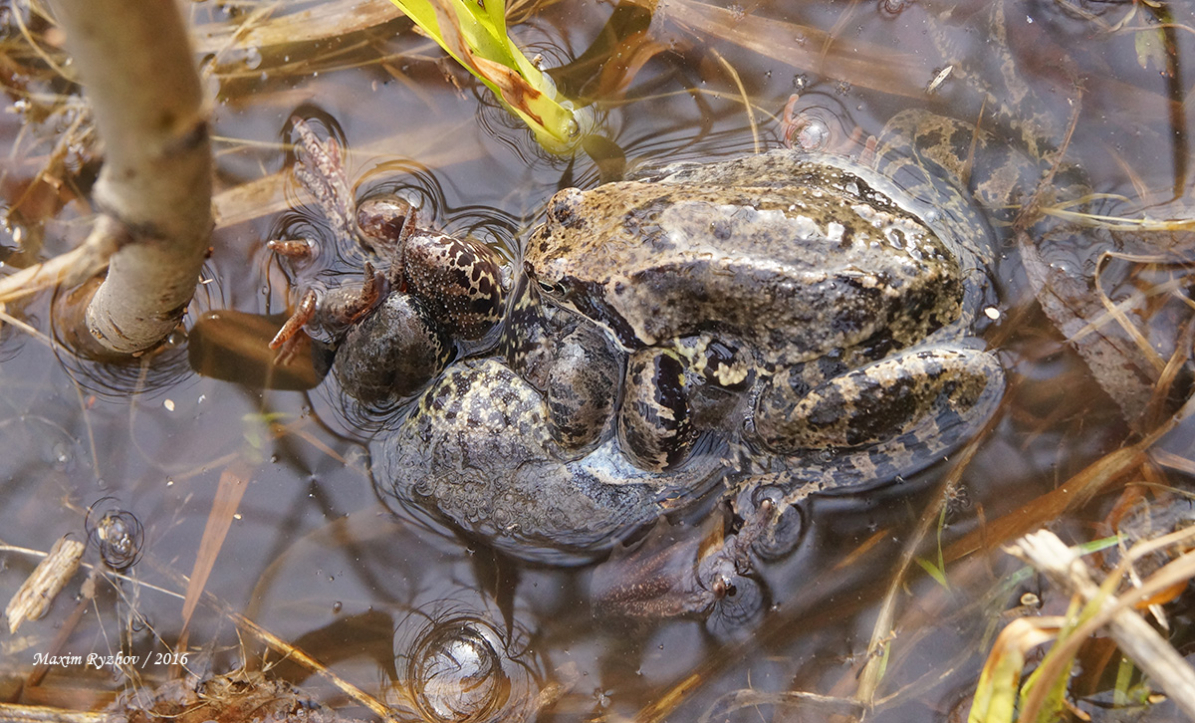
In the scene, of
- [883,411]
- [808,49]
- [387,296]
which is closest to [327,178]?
[387,296]

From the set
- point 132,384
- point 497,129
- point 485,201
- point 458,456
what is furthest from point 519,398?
point 132,384

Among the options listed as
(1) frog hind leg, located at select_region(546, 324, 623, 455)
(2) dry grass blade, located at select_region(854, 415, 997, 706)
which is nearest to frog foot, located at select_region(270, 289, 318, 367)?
(1) frog hind leg, located at select_region(546, 324, 623, 455)

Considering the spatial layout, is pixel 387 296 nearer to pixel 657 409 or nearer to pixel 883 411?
pixel 657 409

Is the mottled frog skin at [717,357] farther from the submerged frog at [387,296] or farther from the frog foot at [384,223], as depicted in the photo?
the frog foot at [384,223]

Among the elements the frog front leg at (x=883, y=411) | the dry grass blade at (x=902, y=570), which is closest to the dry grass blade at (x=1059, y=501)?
the dry grass blade at (x=902, y=570)

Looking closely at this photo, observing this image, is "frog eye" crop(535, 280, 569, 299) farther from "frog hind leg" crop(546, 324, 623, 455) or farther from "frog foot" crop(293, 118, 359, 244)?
"frog foot" crop(293, 118, 359, 244)

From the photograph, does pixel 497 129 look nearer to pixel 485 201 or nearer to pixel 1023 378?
pixel 485 201
